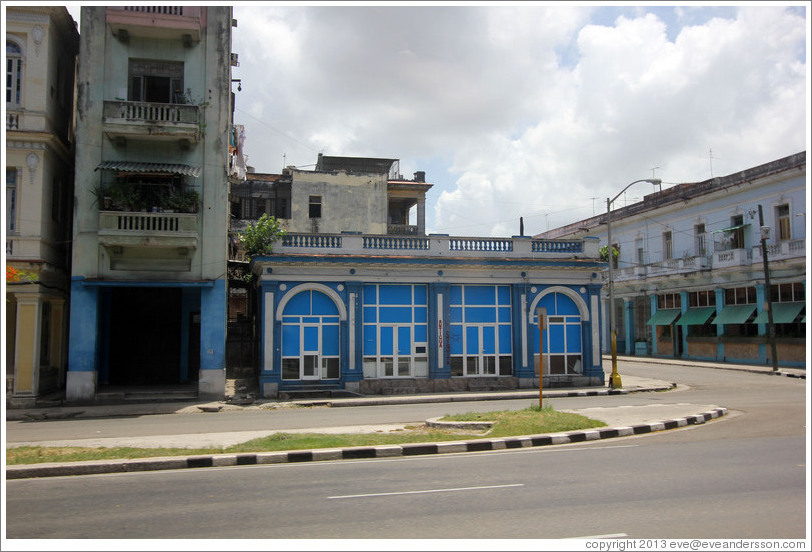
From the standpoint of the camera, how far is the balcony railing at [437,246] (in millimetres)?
23844

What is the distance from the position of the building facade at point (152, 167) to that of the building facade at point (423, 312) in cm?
244

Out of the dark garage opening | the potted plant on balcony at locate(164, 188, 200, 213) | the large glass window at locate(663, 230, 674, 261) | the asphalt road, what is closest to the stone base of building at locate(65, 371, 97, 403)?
the dark garage opening

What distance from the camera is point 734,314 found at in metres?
36.9

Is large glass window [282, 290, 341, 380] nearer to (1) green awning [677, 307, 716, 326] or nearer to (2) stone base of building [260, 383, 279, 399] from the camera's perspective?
(2) stone base of building [260, 383, 279, 399]

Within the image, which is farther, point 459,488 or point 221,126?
point 221,126

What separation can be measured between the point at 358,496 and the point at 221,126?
716 inches

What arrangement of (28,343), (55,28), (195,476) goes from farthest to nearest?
(55,28)
(28,343)
(195,476)

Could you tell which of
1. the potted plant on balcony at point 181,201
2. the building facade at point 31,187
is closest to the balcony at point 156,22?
the building facade at point 31,187

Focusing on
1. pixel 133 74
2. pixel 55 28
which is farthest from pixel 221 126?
pixel 55 28

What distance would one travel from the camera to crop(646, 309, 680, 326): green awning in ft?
139

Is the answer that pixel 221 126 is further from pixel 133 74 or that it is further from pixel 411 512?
pixel 411 512

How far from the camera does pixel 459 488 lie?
8.55m

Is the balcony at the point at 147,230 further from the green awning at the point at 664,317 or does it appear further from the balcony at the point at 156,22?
the green awning at the point at 664,317

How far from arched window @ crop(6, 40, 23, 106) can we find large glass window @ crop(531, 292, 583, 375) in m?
20.2
